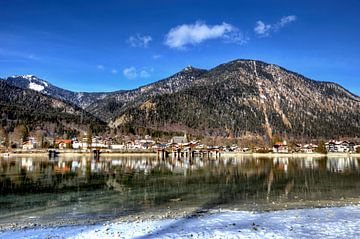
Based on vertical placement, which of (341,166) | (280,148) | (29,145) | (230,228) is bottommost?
(341,166)

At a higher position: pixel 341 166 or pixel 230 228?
pixel 230 228

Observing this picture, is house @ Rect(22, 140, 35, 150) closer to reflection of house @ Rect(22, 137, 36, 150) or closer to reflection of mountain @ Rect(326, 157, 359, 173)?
reflection of house @ Rect(22, 137, 36, 150)

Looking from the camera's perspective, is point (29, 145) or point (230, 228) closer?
point (230, 228)

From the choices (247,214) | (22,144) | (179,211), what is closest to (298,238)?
(247,214)

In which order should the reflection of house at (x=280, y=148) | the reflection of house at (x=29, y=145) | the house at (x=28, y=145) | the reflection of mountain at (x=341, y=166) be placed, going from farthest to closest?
1. the reflection of house at (x=29, y=145)
2. the house at (x=28, y=145)
3. the reflection of house at (x=280, y=148)
4. the reflection of mountain at (x=341, y=166)

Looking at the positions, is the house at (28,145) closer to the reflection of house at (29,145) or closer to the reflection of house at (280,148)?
the reflection of house at (29,145)

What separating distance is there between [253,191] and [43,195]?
2021 cm

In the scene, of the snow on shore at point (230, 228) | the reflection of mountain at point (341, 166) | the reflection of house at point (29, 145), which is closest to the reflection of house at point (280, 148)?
the reflection of mountain at point (341, 166)

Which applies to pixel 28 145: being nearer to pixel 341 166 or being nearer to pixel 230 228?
pixel 341 166

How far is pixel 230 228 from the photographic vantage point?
1755cm

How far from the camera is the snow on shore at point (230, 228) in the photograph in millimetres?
16031

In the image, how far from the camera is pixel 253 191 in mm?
35812

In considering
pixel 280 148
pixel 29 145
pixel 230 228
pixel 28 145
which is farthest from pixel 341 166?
pixel 28 145

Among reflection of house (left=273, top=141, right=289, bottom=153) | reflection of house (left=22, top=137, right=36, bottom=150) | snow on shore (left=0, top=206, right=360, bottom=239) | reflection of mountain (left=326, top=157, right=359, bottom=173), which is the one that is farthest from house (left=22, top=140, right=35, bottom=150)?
snow on shore (left=0, top=206, right=360, bottom=239)
